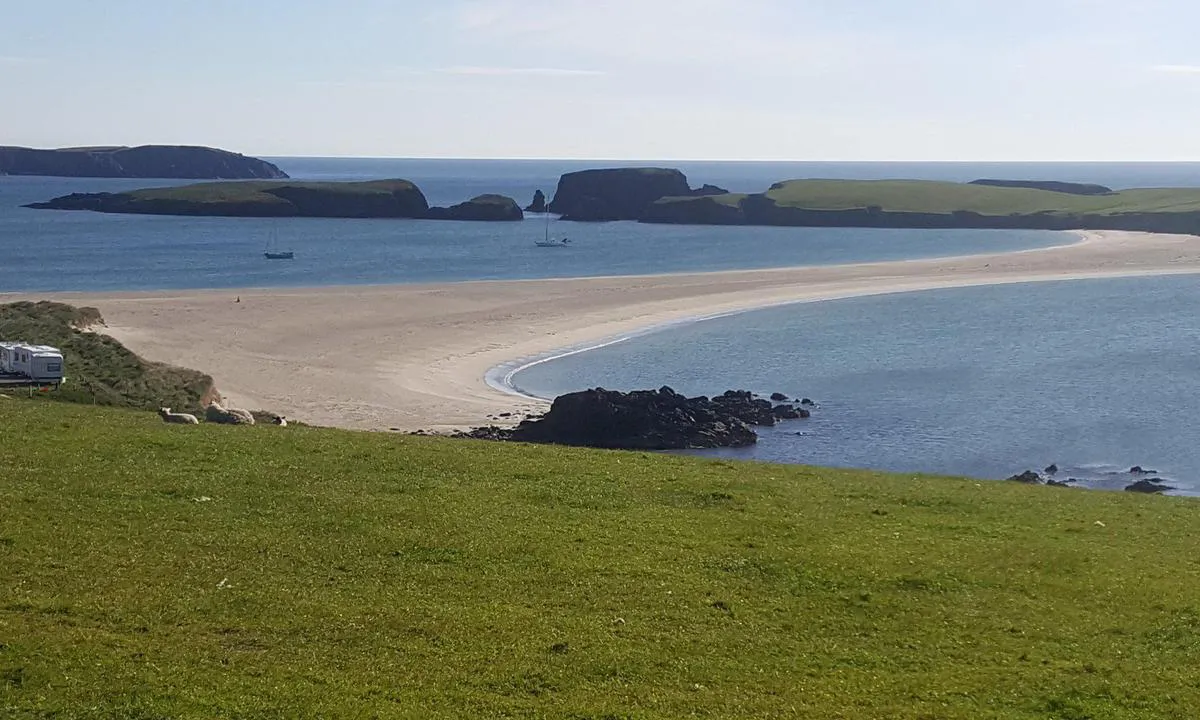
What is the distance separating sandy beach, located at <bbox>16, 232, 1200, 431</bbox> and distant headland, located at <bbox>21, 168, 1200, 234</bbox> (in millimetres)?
52019

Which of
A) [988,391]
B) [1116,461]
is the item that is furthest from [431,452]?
[988,391]

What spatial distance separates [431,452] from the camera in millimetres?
21828

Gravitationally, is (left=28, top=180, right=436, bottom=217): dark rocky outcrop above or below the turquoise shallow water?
above

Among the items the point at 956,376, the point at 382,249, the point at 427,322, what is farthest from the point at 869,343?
the point at 382,249

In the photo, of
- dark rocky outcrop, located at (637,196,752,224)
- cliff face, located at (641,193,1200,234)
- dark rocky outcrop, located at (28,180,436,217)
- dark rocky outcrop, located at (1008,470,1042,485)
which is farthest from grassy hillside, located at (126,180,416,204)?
dark rocky outcrop, located at (1008,470,1042,485)

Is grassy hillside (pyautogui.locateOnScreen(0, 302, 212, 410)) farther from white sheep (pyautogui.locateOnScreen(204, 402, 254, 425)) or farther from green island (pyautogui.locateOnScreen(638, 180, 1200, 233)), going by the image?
green island (pyautogui.locateOnScreen(638, 180, 1200, 233))

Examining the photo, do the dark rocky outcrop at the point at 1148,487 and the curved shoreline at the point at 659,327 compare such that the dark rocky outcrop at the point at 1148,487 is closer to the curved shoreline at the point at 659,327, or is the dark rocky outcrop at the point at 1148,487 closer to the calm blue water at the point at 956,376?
the calm blue water at the point at 956,376

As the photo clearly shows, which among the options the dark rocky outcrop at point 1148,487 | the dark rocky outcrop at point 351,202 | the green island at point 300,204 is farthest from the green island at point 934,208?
the dark rocky outcrop at point 1148,487

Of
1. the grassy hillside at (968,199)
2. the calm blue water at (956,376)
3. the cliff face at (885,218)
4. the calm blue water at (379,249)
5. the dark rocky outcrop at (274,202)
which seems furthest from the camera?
the dark rocky outcrop at (274,202)

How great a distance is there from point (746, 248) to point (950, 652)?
394 ft

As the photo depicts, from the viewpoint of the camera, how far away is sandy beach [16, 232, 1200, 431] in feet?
146

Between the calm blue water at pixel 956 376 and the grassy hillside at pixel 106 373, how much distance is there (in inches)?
583

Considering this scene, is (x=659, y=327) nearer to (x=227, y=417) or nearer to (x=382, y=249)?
(x=227, y=417)

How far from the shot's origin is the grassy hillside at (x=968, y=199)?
16462 centimetres
